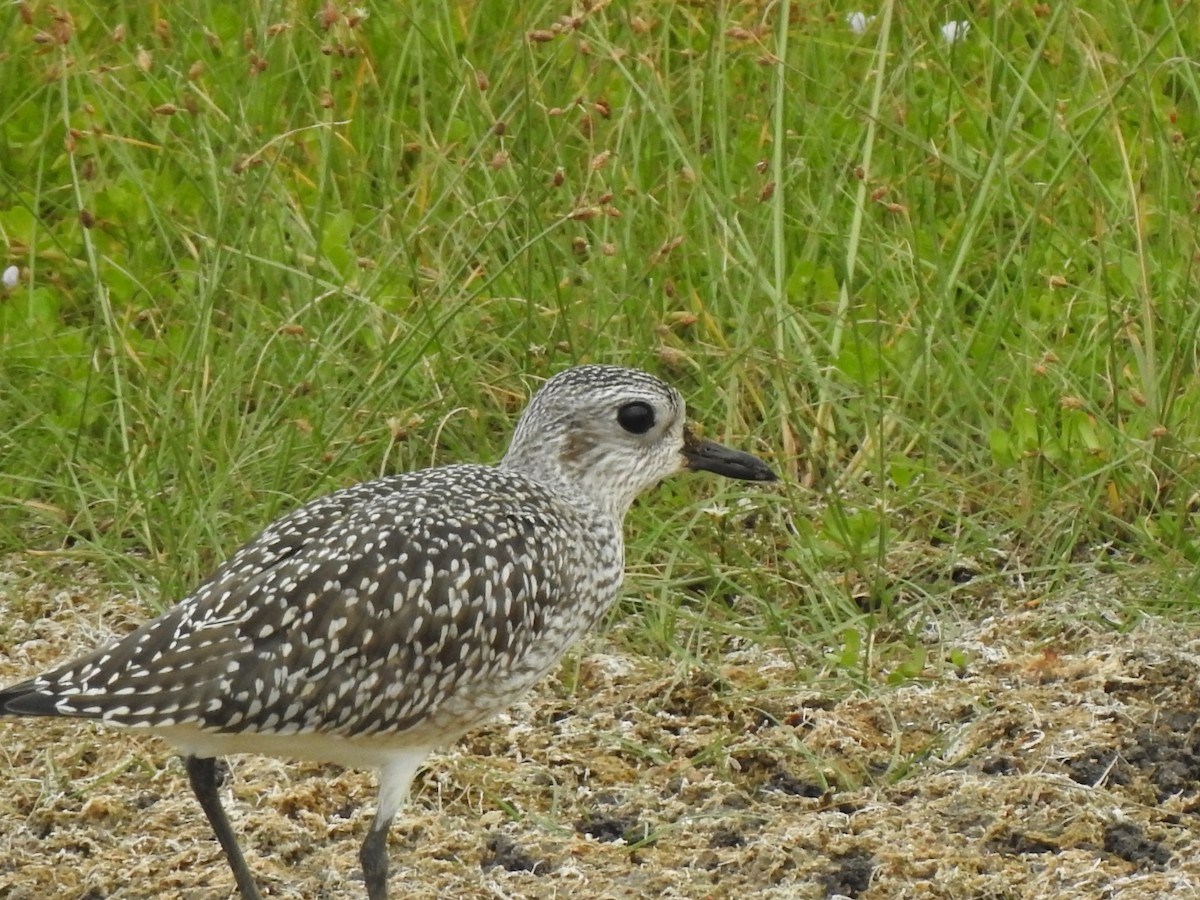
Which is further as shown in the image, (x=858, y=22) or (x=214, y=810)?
(x=858, y=22)

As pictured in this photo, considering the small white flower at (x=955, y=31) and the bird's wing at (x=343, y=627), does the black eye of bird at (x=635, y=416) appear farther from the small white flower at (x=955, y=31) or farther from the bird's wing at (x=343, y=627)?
the small white flower at (x=955, y=31)

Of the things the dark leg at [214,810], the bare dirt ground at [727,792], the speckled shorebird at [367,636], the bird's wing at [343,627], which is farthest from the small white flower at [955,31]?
the dark leg at [214,810]

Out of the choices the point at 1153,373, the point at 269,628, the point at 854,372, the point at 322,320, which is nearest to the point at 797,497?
the point at 854,372

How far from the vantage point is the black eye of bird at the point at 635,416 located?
20.6ft

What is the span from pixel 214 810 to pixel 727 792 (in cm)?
141

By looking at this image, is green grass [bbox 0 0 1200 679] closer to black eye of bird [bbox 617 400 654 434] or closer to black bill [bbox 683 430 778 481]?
black bill [bbox 683 430 778 481]

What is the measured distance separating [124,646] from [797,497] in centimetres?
260

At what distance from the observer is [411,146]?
25.2 feet

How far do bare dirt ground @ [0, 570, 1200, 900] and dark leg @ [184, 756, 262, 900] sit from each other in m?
0.28

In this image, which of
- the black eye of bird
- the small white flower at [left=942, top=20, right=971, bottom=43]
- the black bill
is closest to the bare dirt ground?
the black bill

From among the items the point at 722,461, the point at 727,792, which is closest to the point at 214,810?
the point at 727,792

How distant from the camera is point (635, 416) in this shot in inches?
247

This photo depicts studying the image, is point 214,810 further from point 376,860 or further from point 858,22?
point 858,22

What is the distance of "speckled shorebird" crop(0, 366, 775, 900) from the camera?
5246 mm
